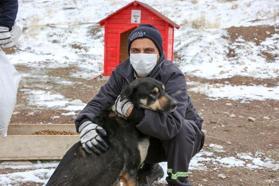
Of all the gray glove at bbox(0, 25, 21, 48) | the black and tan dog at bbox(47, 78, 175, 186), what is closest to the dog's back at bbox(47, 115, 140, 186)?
the black and tan dog at bbox(47, 78, 175, 186)

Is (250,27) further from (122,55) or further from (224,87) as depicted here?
(224,87)

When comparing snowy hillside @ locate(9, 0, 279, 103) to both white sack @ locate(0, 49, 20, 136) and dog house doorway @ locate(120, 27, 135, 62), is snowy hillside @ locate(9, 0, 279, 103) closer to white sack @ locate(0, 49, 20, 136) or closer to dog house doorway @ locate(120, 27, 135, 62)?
dog house doorway @ locate(120, 27, 135, 62)

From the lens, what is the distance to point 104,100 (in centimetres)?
368

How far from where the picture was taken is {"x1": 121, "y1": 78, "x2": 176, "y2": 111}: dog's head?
3240 mm

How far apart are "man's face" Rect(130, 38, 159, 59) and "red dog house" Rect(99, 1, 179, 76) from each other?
6.97 metres

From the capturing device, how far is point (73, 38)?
51.7 feet

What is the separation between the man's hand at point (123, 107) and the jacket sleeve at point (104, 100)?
0.27 meters

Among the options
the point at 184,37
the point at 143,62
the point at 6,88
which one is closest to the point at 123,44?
the point at 184,37

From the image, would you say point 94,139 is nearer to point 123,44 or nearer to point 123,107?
point 123,107

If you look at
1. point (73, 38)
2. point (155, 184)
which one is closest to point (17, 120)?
point (155, 184)

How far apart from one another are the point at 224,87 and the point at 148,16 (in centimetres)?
249

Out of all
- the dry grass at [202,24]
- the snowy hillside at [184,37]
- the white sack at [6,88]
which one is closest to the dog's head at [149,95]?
the white sack at [6,88]

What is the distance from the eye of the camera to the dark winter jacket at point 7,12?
14.4ft

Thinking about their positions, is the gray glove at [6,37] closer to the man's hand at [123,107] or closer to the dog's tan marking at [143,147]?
the man's hand at [123,107]
